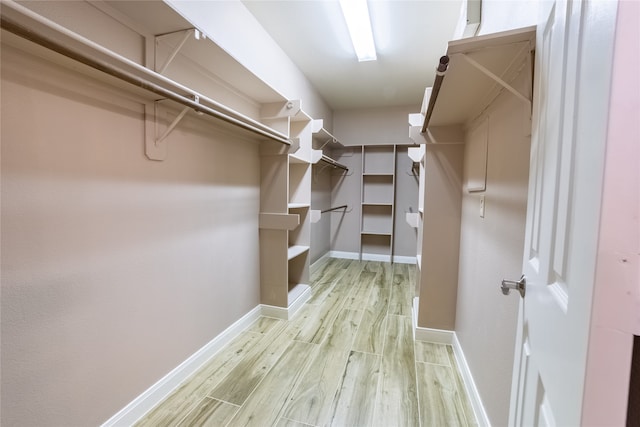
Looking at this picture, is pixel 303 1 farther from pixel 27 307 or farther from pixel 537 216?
pixel 27 307

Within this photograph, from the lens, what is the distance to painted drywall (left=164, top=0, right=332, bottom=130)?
5.34 feet

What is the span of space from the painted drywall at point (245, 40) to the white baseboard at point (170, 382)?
1871mm

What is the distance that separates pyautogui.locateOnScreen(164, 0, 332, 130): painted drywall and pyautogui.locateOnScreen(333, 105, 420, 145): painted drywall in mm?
1401

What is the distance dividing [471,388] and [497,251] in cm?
88

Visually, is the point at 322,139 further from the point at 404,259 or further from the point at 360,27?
the point at 404,259

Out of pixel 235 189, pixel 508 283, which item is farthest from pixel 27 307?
pixel 508 283

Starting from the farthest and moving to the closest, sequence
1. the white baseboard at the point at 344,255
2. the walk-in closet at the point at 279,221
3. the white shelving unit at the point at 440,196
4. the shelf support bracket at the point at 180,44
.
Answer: the white baseboard at the point at 344,255 < the white shelving unit at the point at 440,196 < the shelf support bracket at the point at 180,44 < the walk-in closet at the point at 279,221

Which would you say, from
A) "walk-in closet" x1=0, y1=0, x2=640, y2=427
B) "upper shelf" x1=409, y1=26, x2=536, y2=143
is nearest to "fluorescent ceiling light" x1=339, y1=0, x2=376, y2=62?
"walk-in closet" x1=0, y1=0, x2=640, y2=427

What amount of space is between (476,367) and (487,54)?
156 cm

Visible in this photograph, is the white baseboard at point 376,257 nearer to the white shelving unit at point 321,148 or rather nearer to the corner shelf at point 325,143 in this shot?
the white shelving unit at point 321,148

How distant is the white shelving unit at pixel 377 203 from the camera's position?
14.9 ft

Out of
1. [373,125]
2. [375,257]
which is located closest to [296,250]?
[375,257]

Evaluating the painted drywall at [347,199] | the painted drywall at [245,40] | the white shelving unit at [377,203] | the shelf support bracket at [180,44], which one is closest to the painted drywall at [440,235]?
the painted drywall at [245,40]

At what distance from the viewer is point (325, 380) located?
1.70m
